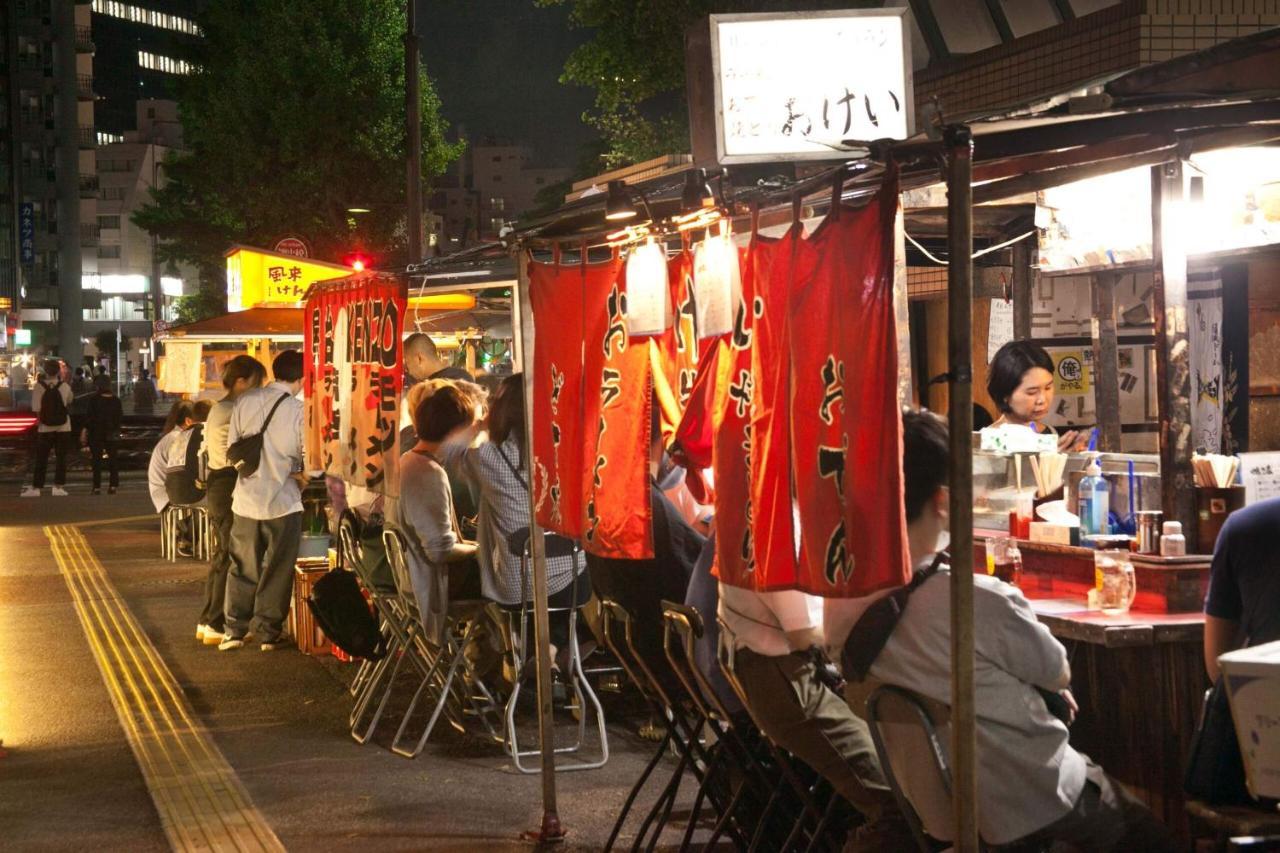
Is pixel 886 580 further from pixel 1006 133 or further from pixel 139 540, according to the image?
pixel 139 540

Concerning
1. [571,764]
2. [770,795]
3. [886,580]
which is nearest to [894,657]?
[886,580]

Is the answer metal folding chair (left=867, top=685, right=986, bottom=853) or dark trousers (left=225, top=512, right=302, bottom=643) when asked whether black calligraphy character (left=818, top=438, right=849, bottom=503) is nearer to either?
metal folding chair (left=867, top=685, right=986, bottom=853)

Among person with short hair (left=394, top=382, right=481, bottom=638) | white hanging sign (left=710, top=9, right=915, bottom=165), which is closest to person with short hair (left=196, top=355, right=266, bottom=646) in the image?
person with short hair (left=394, top=382, right=481, bottom=638)

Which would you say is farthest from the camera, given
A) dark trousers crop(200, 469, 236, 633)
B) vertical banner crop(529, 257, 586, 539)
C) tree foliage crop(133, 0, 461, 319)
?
tree foliage crop(133, 0, 461, 319)

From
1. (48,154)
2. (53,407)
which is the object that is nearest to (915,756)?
(53,407)

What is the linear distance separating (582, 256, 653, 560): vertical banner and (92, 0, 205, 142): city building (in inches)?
4689

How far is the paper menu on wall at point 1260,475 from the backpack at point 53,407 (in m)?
25.3

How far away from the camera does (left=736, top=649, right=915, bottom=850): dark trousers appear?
5113 millimetres

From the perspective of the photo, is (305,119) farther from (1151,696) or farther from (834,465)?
(834,465)

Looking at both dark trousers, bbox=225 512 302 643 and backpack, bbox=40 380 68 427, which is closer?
dark trousers, bbox=225 512 302 643

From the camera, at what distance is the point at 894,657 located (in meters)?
4.52

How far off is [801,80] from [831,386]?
267cm

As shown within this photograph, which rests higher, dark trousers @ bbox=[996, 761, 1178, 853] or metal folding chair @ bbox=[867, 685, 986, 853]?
metal folding chair @ bbox=[867, 685, 986, 853]

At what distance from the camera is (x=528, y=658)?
9125mm
